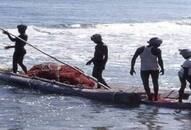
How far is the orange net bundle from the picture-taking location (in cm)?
1501

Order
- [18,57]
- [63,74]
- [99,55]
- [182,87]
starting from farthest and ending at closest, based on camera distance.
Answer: [18,57]
[63,74]
[99,55]
[182,87]

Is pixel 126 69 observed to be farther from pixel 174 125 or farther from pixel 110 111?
pixel 174 125

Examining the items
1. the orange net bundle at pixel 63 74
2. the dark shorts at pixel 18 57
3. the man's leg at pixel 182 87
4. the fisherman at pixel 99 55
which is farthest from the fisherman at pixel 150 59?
the dark shorts at pixel 18 57

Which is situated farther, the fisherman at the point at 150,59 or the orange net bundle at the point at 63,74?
the orange net bundle at the point at 63,74

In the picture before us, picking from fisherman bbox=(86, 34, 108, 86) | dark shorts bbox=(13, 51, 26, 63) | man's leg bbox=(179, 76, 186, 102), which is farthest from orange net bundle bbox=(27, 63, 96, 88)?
man's leg bbox=(179, 76, 186, 102)

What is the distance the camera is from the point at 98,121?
37.8 feet

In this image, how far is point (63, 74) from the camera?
15.3m

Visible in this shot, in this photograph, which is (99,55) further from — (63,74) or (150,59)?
(150,59)

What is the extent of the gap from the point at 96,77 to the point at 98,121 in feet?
10.3

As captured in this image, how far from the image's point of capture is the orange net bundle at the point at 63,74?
1501 centimetres

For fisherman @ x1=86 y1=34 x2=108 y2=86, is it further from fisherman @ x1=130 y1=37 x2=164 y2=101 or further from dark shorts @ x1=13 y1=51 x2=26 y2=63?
dark shorts @ x1=13 y1=51 x2=26 y2=63

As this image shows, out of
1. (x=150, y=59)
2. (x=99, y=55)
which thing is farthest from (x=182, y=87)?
(x=99, y=55)

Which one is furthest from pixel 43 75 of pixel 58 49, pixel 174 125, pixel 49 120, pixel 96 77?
pixel 58 49

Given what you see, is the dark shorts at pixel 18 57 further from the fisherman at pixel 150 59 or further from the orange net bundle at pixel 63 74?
the fisherman at pixel 150 59
